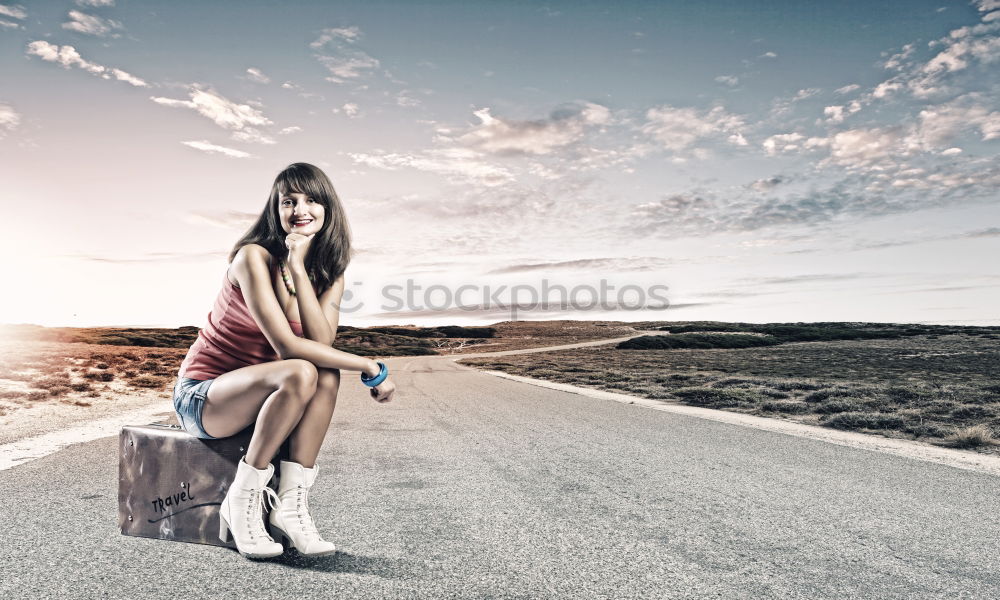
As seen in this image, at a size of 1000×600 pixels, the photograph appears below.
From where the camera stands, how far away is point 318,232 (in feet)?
10.7

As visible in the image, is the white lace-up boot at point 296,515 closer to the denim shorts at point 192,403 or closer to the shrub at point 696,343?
the denim shorts at point 192,403

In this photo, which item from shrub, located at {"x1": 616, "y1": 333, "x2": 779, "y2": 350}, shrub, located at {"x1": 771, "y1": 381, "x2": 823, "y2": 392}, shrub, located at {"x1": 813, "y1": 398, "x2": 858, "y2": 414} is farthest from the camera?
shrub, located at {"x1": 616, "y1": 333, "x2": 779, "y2": 350}

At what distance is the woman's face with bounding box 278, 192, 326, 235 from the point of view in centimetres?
314

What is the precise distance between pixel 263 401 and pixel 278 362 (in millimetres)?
201

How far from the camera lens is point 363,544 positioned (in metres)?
3.27

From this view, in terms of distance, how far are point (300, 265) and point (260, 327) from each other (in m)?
0.38

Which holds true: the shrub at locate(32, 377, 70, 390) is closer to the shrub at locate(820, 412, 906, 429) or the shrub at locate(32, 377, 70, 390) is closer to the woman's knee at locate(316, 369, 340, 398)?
the woman's knee at locate(316, 369, 340, 398)

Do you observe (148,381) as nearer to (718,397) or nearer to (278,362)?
(718,397)

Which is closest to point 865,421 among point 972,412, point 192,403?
point 972,412

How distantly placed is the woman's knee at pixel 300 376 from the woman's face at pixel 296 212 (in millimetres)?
707

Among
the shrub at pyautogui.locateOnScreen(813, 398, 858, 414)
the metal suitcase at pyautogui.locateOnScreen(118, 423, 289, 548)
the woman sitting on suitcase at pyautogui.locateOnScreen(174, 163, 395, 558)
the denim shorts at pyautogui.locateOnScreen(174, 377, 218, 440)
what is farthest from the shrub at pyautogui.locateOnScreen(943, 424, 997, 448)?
the denim shorts at pyautogui.locateOnScreen(174, 377, 218, 440)

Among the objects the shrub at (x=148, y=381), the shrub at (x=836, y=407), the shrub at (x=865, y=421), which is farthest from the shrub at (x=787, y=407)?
the shrub at (x=148, y=381)

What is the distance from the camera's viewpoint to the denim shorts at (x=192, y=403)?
3021 mm

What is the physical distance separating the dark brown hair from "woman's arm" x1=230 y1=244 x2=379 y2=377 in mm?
207
